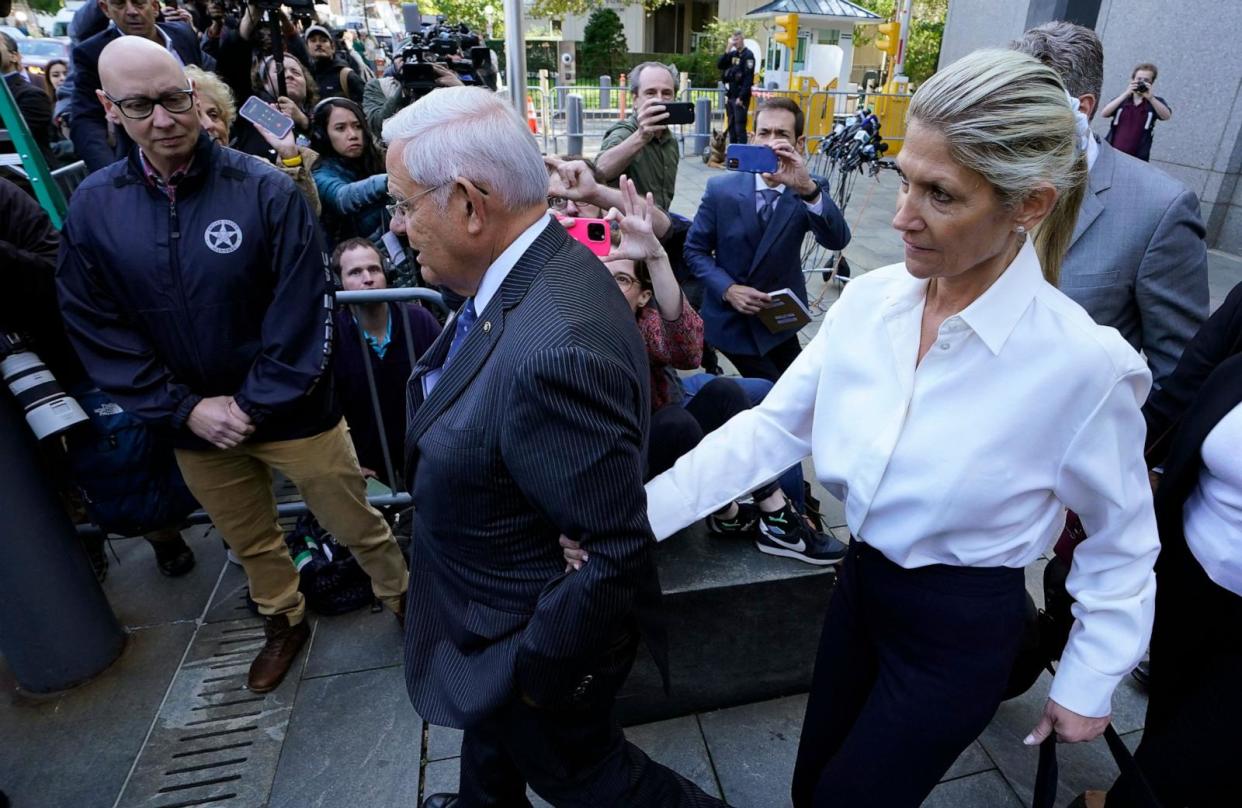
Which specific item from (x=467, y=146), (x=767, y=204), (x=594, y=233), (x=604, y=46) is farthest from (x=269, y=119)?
(x=604, y=46)

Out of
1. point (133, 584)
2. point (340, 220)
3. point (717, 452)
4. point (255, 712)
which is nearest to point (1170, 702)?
point (717, 452)

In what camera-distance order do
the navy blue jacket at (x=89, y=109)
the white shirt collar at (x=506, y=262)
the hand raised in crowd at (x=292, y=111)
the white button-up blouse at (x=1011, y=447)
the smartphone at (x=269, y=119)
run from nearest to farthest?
the white button-up blouse at (x=1011, y=447), the white shirt collar at (x=506, y=262), the smartphone at (x=269, y=119), the navy blue jacket at (x=89, y=109), the hand raised in crowd at (x=292, y=111)

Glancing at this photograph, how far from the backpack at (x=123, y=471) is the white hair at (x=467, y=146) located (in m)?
1.91

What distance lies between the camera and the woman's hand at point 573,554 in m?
1.48

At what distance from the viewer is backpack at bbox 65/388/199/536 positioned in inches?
113

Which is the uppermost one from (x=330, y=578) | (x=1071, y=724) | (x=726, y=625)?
(x=1071, y=724)

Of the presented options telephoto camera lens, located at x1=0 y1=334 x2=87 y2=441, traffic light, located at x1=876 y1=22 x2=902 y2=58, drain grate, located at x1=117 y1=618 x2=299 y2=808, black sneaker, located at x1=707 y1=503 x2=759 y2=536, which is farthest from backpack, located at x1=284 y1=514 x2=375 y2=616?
traffic light, located at x1=876 y1=22 x2=902 y2=58

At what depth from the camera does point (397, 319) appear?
11.0ft

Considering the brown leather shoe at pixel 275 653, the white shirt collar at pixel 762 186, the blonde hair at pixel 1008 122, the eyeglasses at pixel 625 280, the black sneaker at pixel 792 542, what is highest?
the blonde hair at pixel 1008 122

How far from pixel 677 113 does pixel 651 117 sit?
7.4 inches

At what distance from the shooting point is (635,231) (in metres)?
2.44

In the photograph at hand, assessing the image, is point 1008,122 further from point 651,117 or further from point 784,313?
point 651,117

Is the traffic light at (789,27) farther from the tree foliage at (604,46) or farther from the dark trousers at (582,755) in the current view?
the dark trousers at (582,755)

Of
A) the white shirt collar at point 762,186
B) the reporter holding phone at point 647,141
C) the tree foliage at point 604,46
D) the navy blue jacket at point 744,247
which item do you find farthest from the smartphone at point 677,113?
→ the tree foliage at point 604,46
